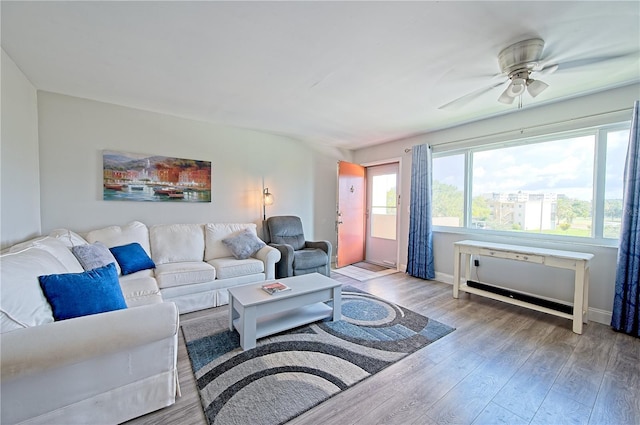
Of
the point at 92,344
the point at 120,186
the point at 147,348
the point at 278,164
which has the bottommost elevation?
the point at 147,348

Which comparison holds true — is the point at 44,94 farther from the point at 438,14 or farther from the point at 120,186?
the point at 438,14

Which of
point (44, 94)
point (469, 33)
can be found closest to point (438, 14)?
point (469, 33)

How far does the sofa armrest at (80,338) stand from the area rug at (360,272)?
3.03m

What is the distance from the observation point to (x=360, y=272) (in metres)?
4.41

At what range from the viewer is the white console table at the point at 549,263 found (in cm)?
238

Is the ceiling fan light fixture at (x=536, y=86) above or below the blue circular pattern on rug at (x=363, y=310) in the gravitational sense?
above

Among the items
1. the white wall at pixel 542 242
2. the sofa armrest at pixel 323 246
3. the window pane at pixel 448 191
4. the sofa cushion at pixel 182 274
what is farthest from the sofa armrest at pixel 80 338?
the window pane at pixel 448 191

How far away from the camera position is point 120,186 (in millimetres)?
3119

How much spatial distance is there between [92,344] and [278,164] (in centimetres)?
359

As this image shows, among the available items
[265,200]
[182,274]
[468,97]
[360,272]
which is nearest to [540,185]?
[468,97]

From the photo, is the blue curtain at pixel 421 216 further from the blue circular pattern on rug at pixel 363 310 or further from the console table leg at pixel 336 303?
the console table leg at pixel 336 303

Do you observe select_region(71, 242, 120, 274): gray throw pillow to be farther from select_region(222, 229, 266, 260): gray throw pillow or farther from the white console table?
the white console table

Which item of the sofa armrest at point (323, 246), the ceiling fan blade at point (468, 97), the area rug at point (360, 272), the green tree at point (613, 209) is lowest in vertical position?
the area rug at point (360, 272)

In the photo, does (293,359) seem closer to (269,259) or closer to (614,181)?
A: (269,259)
